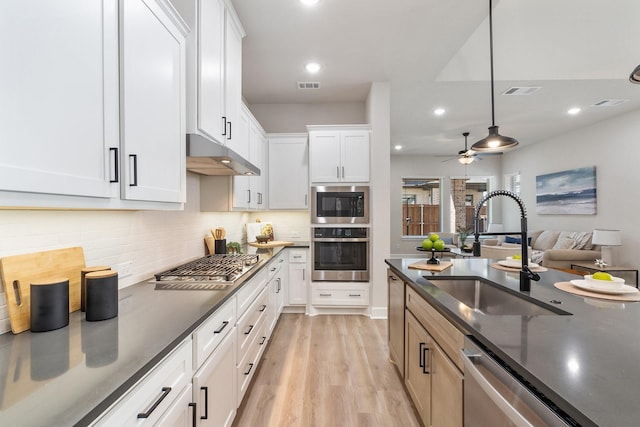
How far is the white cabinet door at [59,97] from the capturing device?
0.75 meters

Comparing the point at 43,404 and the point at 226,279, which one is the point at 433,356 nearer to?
the point at 226,279

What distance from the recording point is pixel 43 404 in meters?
0.66

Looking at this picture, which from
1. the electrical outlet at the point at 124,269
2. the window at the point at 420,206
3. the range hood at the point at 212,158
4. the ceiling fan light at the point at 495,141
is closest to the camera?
the electrical outlet at the point at 124,269

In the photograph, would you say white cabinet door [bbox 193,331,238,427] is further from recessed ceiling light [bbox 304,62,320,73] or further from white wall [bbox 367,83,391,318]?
recessed ceiling light [bbox 304,62,320,73]

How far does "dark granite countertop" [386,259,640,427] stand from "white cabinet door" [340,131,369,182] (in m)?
2.50

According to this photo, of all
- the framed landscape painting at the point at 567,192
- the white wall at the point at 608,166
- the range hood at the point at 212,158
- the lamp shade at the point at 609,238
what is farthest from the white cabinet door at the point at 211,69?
the framed landscape painting at the point at 567,192

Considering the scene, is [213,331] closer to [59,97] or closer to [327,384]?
[59,97]

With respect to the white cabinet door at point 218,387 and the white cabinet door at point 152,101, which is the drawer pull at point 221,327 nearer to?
the white cabinet door at point 218,387

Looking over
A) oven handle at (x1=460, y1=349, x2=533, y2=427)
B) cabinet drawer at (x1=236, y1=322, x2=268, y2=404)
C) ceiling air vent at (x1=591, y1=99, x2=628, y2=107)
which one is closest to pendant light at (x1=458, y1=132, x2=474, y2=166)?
ceiling air vent at (x1=591, y1=99, x2=628, y2=107)

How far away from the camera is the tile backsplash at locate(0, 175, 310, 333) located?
1.11 meters

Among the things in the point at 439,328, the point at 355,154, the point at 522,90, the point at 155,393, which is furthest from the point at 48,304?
the point at 522,90

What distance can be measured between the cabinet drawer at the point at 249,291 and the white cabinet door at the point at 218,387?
0.18 meters

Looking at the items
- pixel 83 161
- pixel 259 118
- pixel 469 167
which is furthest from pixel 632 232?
pixel 83 161

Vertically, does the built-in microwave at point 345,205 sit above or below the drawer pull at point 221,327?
above
